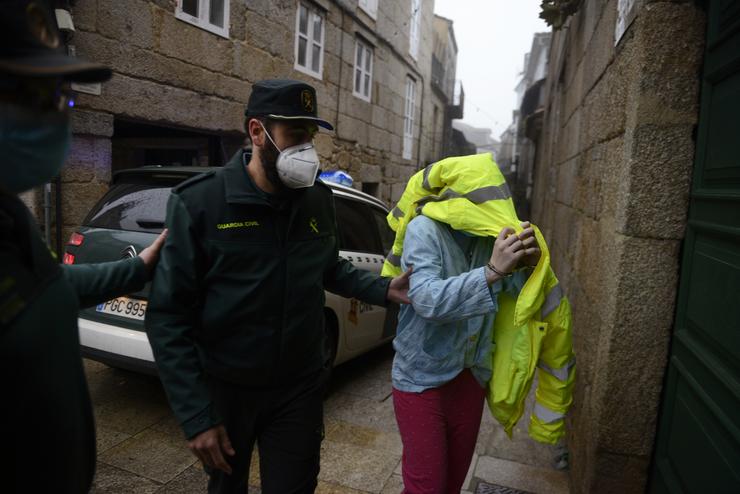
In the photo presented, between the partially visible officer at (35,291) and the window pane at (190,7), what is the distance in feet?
21.7

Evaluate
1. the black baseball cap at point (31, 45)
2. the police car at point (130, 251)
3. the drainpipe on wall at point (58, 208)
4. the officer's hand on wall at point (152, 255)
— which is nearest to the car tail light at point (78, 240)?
the police car at point (130, 251)

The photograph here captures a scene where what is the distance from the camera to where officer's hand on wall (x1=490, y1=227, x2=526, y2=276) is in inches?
76.2

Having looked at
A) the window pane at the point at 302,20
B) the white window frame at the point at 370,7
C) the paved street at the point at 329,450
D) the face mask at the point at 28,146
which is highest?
the white window frame at the point at 370,7

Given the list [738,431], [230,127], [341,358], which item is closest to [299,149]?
[738,431]

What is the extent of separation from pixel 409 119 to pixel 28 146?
51.4 feet

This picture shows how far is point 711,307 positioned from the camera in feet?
6.46

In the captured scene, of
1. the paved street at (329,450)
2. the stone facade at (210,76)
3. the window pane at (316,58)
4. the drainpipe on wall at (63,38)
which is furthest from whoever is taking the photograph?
the window pane at (316,58)

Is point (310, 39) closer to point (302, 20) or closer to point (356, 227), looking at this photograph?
point (302, 20)

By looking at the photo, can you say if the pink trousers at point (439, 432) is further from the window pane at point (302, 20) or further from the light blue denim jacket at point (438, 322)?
the window pane at point (302, 20)

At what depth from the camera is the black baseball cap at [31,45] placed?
89cm

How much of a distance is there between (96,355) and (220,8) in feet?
18.3

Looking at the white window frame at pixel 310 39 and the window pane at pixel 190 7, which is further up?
the white window frame at pixel 310 39

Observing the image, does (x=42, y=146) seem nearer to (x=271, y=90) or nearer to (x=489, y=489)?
(x=271, y=90)

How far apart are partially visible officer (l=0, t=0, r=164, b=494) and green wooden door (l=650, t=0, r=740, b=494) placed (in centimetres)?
188
